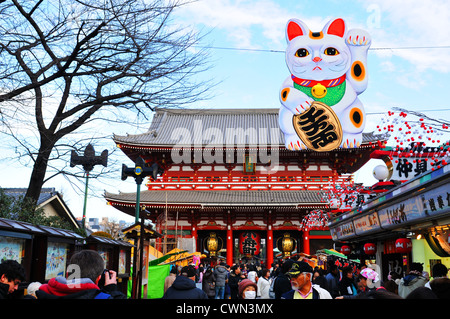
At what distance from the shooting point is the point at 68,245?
8148mm

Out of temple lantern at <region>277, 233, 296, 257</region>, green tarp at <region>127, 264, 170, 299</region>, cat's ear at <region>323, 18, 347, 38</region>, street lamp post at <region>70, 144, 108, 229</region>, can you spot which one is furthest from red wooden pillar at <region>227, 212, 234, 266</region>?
street lamp post at <region>70, 144, 108, 229</region>

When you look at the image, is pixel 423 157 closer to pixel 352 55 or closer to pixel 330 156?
pixel 352 55

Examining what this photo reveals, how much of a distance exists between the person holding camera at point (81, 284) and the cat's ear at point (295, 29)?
10.7 meters

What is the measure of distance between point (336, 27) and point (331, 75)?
2.35 m

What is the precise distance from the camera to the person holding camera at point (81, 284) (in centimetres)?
278

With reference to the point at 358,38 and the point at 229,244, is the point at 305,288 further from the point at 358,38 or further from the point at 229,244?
the point at 229,244

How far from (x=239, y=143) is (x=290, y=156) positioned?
335 cm

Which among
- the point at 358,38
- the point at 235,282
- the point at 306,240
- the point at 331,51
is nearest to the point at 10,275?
the point at 235,282

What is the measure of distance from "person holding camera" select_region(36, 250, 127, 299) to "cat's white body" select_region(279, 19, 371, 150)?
8413mm

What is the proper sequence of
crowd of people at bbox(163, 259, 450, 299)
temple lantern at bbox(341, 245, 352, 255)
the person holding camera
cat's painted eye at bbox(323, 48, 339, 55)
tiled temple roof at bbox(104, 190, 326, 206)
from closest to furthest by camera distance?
1. the person holding camera
2. crowd of people at bbox(163, 259, 450, 299)
3. cat's painted eye at bbox(323, 48, 339, 55)
4. temple lantern at bbox(341, 245, 352, 255)
5. tiled temple roof at bbox(104, 190, 326, 206)

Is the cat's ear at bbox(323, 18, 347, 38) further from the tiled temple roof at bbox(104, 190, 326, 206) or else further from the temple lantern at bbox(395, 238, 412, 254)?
the tiled temple roof at bbox(104, 190, 326, 206)

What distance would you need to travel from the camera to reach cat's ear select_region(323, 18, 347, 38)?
40.7 ft

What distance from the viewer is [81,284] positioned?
2840 mm
